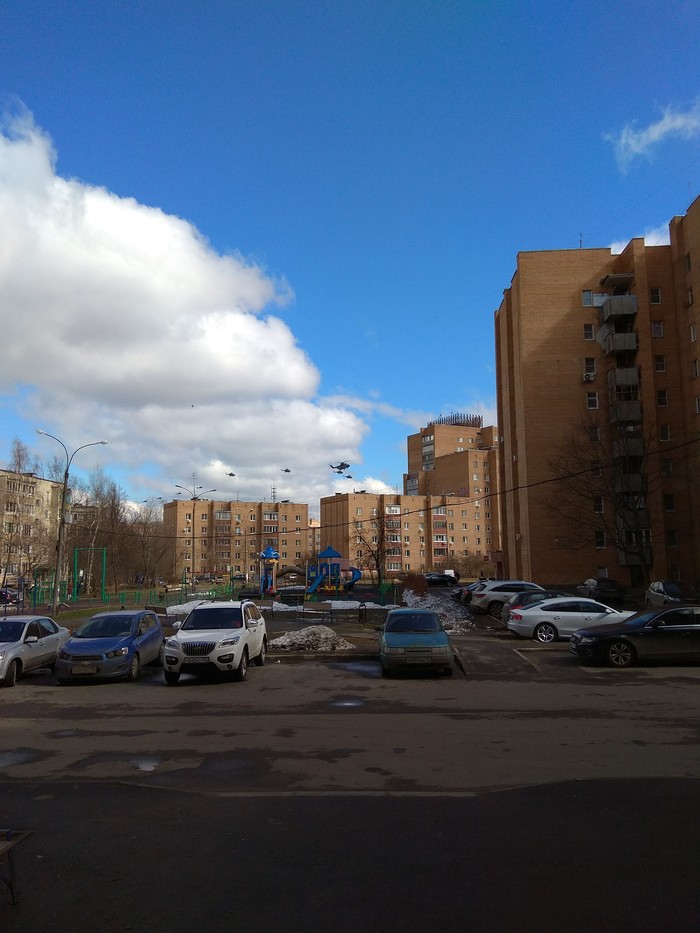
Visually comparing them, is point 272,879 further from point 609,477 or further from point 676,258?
point 676,258

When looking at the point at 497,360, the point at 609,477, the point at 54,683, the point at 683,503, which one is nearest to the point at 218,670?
the point at 54,683

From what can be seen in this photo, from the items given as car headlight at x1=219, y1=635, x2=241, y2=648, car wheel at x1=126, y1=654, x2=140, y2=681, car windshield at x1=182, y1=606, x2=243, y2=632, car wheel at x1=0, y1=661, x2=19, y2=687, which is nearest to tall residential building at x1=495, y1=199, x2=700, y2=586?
car windshield at x1=182, y1=606, x2=243, y2=632

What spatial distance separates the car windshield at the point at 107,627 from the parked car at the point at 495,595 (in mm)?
17709

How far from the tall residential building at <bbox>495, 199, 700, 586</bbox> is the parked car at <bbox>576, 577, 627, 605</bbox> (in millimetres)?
3753

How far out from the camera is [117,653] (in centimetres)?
1401

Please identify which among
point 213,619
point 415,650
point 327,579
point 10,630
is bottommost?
point 415,650

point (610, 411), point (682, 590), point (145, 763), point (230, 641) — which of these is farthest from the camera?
point (610, 411)

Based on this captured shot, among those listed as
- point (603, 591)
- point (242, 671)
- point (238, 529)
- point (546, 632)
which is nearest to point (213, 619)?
point (242, 671)

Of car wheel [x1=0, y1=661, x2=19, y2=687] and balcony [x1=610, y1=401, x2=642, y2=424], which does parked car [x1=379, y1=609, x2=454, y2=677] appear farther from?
balcony [x1=610, y1=401, x2=642, y2=424]

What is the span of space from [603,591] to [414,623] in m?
25.8

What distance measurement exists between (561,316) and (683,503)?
49.7 feet

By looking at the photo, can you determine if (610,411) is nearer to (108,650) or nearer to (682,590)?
(682,590)

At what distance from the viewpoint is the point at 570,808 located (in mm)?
5582

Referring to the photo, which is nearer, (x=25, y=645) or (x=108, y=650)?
(x=108, y=650)
